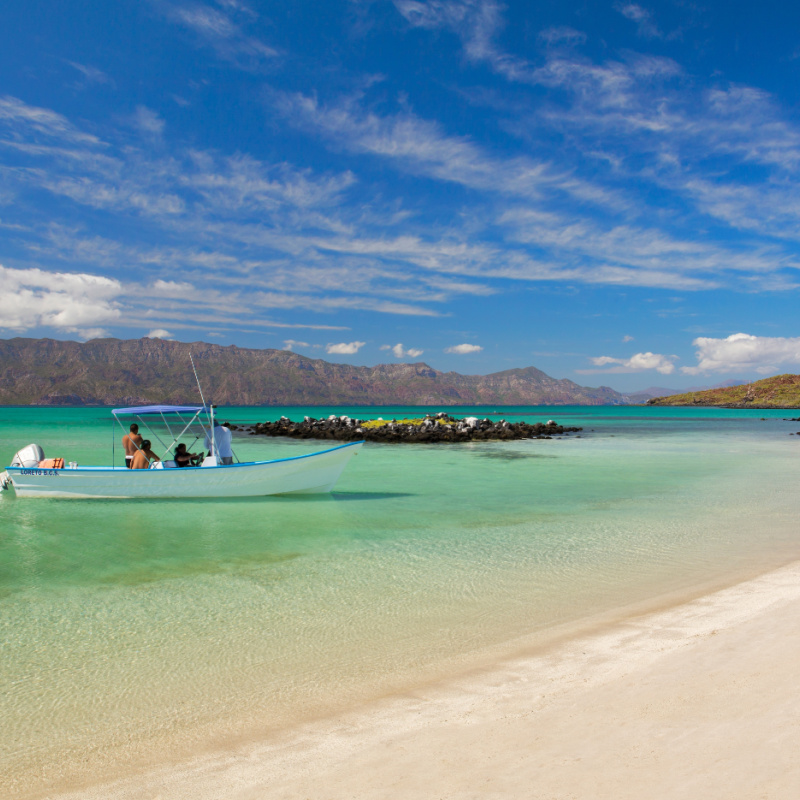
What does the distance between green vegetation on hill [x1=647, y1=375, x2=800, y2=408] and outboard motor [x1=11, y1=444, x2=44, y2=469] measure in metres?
164

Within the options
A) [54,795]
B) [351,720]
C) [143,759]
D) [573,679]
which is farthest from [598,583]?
[54,795]

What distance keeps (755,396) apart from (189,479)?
179654mm

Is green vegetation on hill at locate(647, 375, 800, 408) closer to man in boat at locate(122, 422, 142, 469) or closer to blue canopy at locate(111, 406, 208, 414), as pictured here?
blue canopy at locate(111, 406, 208, 414)

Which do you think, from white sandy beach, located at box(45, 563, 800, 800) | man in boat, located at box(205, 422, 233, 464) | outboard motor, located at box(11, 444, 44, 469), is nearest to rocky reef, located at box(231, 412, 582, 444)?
man in boat, located at box(205, 422, 233, 464)

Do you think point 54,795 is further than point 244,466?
No

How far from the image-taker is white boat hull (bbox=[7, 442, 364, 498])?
16.9 m

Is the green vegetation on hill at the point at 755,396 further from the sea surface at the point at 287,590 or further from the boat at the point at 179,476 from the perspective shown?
the boat at the point at 179,476

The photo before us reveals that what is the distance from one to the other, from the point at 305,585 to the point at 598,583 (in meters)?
4.64

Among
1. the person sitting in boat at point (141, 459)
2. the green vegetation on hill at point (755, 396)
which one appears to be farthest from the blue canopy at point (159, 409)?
the green vegetation on hill at point (755, 396)

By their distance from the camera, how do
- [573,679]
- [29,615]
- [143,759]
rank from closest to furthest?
[143,759]
[573,679]
[29,615]

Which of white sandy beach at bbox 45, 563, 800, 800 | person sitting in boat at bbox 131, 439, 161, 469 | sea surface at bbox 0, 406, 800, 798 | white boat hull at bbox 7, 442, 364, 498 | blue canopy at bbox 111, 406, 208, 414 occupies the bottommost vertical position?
sea surface at bbox 0, 406, 800, 798

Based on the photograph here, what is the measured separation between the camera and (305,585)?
9211 millimetres

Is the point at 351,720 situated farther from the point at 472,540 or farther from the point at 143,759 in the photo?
the point at 472,540

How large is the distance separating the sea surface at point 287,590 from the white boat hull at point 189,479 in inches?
16.2
